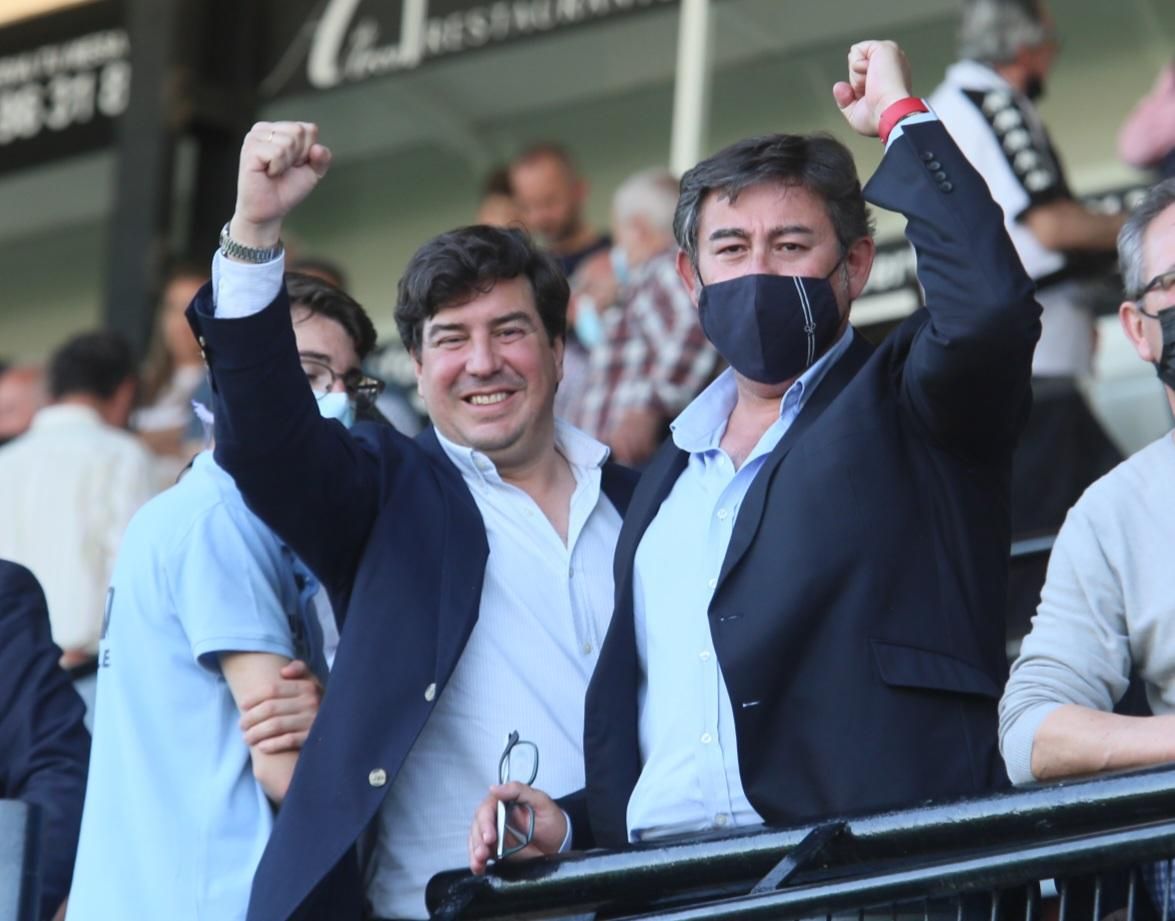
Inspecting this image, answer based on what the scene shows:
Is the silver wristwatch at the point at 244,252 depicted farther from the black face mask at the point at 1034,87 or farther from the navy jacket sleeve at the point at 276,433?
the black face mask at the point at 1034,87

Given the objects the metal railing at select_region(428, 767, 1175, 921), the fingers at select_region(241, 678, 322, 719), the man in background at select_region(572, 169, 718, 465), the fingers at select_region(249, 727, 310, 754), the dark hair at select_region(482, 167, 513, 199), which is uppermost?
the dark hair at select_region(482, 167, 513, 199)

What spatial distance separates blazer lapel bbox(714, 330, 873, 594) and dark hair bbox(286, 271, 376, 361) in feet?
3.76

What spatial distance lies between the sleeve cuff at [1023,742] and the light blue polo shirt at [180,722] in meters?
1.35

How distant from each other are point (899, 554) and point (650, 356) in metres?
3.55

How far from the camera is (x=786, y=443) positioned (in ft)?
11.8

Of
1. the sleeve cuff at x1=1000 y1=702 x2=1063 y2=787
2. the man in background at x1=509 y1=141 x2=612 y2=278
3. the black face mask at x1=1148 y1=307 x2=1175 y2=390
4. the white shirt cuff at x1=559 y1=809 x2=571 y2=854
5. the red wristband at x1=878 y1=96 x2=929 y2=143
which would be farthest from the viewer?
the man in background at x1=509 y1=141 x2=612 y2=278

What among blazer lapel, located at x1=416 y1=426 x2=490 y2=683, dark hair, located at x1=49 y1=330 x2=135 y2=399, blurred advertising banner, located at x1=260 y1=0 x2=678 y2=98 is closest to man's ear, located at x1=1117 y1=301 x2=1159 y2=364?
blazer lapel, located at x1=416 y1=426 x2=490 y2=683

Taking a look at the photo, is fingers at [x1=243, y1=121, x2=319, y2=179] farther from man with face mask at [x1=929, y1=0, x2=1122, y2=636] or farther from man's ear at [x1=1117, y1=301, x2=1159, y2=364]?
man with face mask at [x1=929, y1=0, x2=1122, y2=636]

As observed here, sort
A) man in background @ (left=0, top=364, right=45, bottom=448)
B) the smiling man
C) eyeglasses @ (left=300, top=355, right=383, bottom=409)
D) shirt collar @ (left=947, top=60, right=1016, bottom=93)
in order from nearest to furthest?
the smiling man, eyeglasses @ (left=300, top=355, right=383, bottom=409), shirt collar @ (left=947, top=60, right=1016, bottom=93), man in background @ (left=0, top=364, right=45, bottom=448)

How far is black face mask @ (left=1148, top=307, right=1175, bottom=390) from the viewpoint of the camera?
10.6ft

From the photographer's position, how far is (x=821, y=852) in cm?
289

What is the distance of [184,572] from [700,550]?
937 millimetres

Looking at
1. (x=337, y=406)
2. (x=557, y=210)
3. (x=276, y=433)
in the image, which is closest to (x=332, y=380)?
(x=337, y=406)

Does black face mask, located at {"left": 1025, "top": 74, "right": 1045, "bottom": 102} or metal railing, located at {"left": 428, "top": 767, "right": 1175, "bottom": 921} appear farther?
black face mask, located at {"left": 1025, "top": 74, "right": 1045, "bottom": 102}
